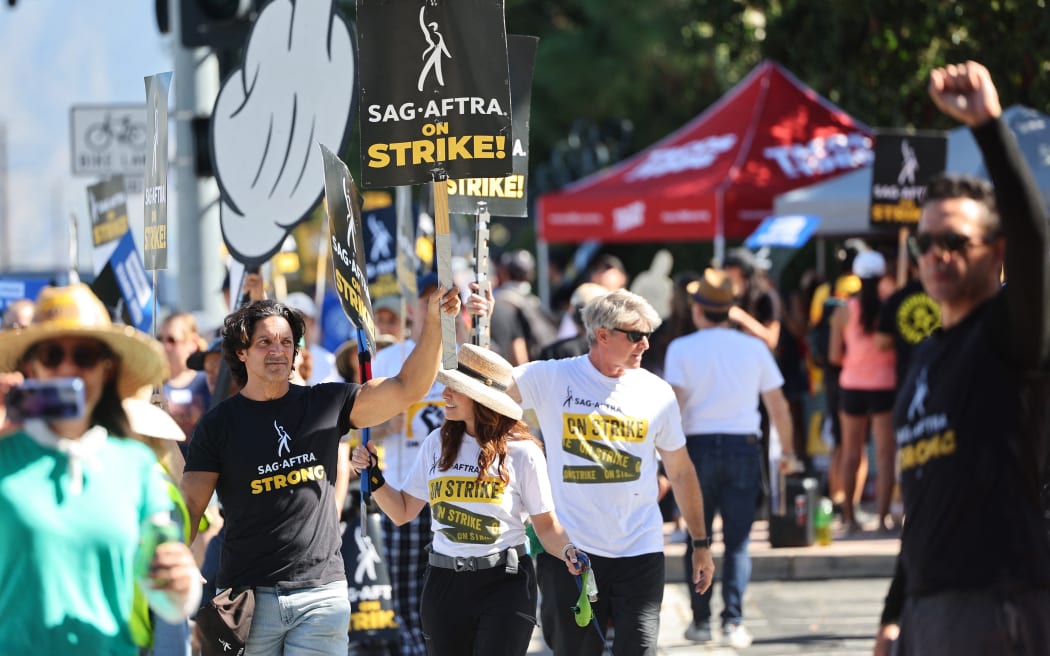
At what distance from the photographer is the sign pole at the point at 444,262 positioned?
5.65 m

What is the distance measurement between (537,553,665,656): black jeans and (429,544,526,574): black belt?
0.51m

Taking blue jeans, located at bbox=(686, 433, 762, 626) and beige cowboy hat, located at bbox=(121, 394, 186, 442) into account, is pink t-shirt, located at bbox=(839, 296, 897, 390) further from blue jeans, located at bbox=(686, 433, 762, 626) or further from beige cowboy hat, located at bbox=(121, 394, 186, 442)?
beige cowboy hat, located at bbox=(121, 394, 186, 442)

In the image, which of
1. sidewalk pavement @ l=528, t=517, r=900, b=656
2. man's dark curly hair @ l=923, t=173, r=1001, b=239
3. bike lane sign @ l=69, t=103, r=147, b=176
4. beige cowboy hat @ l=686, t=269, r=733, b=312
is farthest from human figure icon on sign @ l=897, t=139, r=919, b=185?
man's dark curly hair @ l=923, t=173, r=1001, b=239

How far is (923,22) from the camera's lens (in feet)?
57.2

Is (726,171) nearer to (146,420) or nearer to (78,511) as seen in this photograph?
(146,420)

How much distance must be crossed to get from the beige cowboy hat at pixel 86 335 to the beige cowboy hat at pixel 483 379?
6.89 ft

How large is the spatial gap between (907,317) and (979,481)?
8.19m

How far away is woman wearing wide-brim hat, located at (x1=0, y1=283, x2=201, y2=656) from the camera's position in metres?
3.93

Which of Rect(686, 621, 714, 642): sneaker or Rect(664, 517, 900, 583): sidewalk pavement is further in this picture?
Rect(664, 517, 900, 583): sidewalk pavement

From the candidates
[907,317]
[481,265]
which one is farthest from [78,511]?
[907,317]

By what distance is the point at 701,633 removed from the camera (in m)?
9.23

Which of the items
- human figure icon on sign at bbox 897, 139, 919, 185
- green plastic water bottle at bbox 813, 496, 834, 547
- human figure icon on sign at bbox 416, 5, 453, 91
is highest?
human figure icon on sign at bbox 416, 5, 453, 91

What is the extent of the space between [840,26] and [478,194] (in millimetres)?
12183

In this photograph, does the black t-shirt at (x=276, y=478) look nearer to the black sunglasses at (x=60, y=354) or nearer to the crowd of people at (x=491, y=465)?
the crowd of people at (x=491, y=465)
